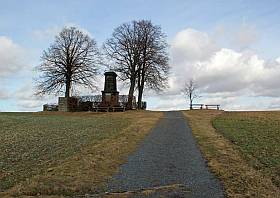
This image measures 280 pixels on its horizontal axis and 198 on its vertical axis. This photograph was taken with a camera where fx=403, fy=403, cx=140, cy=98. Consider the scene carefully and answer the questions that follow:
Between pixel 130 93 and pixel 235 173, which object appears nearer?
pixel 235 173

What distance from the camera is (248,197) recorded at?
9008 mm

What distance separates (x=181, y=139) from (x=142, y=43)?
42.3 m

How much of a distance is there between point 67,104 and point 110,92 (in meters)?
7.01

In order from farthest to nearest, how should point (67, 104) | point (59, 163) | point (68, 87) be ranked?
point (68, 87) → point (67, 104) → point (59, 163)

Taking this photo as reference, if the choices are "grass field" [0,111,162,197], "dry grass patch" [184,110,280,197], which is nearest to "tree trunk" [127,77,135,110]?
"grass field" [0,111,162,197]

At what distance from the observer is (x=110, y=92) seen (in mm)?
57812

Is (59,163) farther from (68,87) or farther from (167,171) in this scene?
(68,87)

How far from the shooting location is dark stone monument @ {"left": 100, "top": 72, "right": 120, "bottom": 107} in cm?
5734

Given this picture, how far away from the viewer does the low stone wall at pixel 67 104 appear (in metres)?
59.8

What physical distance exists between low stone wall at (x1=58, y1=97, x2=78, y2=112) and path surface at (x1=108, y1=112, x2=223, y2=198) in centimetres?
4371

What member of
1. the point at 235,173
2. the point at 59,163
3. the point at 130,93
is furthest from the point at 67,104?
the point at 235,173

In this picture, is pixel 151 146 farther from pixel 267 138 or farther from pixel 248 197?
pixel 248 197

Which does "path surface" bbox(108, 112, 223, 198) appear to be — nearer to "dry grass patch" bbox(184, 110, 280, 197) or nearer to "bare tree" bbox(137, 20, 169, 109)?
"dry grass patch" bbox(184, 110, 280, 197)

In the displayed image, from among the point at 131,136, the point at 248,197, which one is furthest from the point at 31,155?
the point at 248,197
